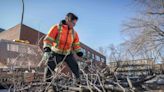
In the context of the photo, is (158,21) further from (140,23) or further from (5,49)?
(5,49)

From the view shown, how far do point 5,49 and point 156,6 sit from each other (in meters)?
12.4

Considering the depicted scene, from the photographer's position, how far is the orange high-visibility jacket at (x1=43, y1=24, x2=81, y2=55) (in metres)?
4.85

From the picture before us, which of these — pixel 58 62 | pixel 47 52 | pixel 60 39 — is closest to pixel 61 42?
pixel 60 39

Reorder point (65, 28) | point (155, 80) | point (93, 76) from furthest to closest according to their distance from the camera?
point (65, 28), point (155, 80), point (93, 76)

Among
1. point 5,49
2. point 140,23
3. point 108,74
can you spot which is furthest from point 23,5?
point 108,74

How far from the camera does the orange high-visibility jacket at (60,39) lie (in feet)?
15.9

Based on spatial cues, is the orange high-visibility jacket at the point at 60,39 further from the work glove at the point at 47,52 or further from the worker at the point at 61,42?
the work glove at the point at 47,52

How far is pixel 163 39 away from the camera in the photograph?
22203 mm

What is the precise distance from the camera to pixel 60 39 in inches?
197

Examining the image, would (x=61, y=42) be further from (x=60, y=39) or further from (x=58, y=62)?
(x=58, y=62)

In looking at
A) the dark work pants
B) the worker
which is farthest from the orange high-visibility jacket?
the dark work pants

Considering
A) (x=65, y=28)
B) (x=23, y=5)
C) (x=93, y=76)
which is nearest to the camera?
(x=93, y=76)

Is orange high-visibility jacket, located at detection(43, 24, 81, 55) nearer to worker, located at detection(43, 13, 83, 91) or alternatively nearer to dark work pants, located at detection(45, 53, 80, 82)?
worker, located at detection(43, 13, 83, 91)

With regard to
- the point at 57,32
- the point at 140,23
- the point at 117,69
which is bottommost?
the point at 117,69
